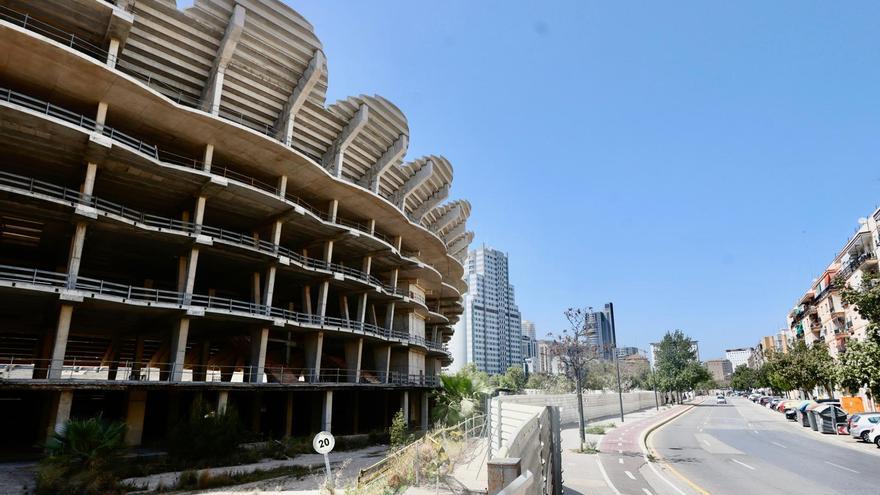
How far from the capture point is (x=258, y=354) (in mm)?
28359

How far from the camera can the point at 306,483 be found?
17.9m

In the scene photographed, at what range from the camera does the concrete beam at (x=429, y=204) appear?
46656mm

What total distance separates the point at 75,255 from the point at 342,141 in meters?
17.3

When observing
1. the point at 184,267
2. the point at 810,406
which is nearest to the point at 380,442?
the point at 184,267

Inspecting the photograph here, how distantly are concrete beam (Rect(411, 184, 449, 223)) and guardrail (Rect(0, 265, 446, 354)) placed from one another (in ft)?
37.0

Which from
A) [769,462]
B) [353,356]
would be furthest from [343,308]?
[769,462]

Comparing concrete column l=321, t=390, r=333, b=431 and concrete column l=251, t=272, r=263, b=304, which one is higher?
concrete column l=251, t=272, r=263, b=304

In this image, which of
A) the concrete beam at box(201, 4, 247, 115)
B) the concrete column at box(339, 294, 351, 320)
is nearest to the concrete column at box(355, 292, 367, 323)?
the concrete column at box(339, 294, 351, 320)

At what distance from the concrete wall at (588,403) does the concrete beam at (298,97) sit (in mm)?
21271

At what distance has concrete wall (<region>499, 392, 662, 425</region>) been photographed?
116 ft

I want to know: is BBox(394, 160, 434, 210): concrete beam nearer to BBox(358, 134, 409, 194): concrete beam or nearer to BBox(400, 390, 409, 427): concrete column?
BBox(358, 134, 409, 194): concrete beam

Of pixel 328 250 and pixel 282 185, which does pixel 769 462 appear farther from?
pixel 282 185

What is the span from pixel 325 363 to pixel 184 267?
21.1 meters

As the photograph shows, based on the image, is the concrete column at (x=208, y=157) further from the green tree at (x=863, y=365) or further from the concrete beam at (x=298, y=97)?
the green tree at (x=863, y=365)
